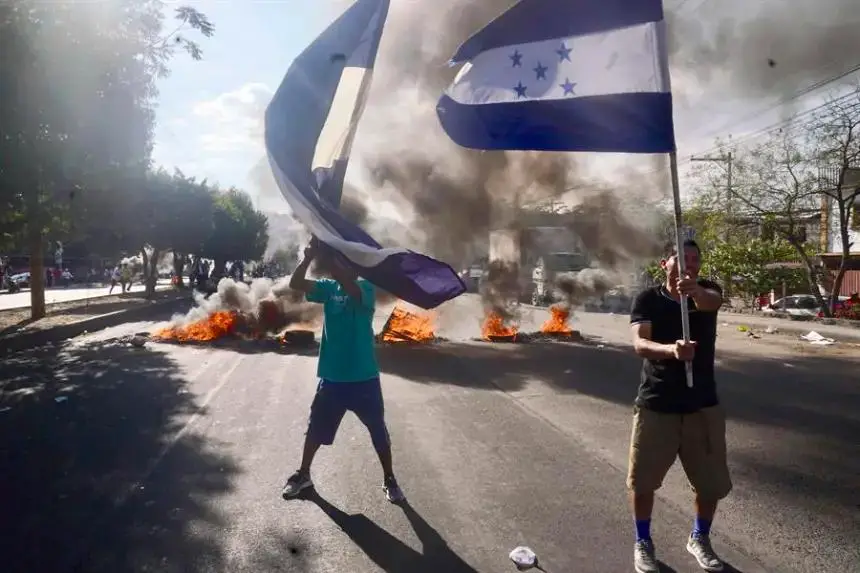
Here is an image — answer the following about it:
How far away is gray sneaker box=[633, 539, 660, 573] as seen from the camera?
3115 millimetres

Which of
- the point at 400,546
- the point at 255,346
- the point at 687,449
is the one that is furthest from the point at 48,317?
the point at 687,449

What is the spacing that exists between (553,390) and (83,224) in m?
15.4

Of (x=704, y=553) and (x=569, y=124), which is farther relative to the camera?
(x=569, y=124)

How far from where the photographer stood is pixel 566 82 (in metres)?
3.65

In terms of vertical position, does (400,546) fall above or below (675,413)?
below

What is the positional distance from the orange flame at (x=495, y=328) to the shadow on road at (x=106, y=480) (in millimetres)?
7207

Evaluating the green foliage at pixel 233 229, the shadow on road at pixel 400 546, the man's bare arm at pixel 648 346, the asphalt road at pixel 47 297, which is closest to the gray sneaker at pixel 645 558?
the shadow on road at pixel 400 546

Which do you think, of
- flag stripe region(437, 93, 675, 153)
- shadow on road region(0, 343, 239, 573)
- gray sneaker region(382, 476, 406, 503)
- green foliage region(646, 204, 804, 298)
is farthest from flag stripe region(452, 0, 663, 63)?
green foliage region(646, 204, 804, 298)

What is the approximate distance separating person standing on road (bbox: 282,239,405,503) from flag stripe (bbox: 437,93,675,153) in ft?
3.64

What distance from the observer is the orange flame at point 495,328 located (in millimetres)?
13868

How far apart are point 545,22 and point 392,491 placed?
2824 millimetres

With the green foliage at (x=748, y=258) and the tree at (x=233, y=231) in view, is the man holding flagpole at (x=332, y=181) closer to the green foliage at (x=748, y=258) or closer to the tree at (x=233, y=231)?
the green foliage at (x=748, y=258)

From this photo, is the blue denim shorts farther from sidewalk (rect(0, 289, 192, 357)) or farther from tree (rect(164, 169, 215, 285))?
tree (rect(164, 169, 215, 285))

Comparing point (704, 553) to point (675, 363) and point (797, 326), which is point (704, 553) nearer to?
point (675, 363)
